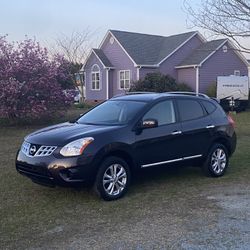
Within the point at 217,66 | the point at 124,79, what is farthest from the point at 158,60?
the point at 217,66

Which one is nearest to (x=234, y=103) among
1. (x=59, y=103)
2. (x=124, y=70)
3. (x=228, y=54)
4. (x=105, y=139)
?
(x=228, y=54)

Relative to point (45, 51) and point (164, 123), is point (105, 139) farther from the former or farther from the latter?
point (45, 51)

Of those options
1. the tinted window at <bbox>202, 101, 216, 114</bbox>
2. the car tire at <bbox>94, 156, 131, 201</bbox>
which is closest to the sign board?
the tinted window at <bbox>202, 101, 216, 114</bbox>

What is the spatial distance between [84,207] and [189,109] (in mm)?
2927

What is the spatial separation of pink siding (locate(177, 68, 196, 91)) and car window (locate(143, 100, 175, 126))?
2488cm

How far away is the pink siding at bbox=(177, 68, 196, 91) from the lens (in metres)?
32.3

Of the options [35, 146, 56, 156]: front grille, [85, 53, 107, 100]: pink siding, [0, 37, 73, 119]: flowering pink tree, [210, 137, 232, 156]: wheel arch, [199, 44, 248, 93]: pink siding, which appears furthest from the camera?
[85, 53, 107, 100]: pink siding

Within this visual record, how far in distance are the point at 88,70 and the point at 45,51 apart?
63.0 feet

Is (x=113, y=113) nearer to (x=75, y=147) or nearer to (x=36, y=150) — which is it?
(x=75, y=147)

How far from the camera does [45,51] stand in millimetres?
19016

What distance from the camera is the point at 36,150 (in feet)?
21.4

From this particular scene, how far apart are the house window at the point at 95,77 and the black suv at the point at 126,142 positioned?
94.1ft

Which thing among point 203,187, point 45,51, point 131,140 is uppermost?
point 45,51

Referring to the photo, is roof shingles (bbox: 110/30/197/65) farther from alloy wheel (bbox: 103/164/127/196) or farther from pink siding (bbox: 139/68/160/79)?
alloy wheel (bbox: 103/164/127/196)
